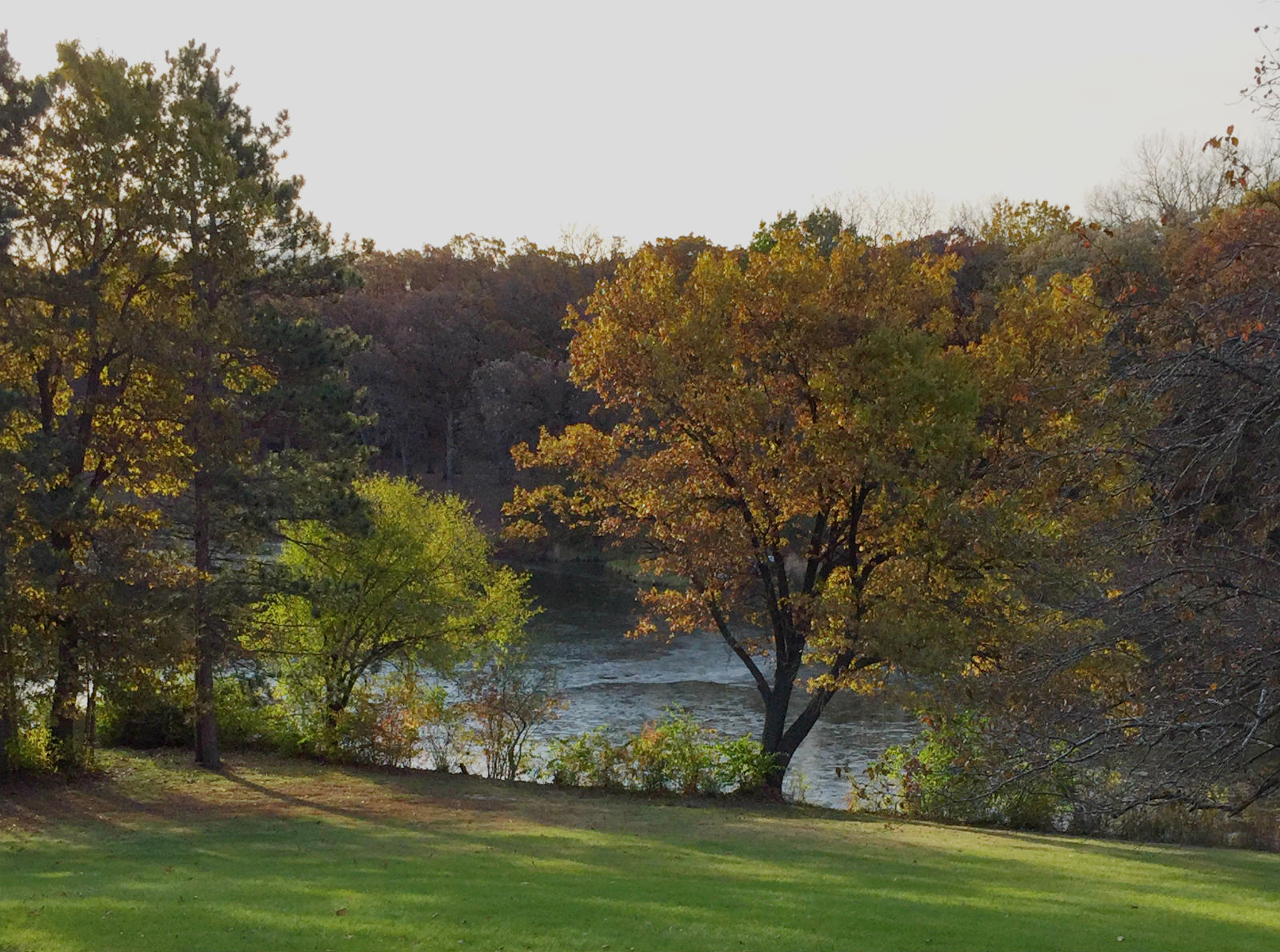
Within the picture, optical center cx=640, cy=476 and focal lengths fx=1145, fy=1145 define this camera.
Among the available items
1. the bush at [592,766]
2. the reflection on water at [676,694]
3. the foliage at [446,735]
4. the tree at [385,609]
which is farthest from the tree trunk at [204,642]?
the reflection on water at [676,694]

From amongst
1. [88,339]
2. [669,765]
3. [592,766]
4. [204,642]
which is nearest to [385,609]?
[204,642]

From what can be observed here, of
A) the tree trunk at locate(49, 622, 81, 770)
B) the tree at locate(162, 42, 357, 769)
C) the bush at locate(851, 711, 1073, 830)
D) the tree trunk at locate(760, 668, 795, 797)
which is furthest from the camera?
the tree trunk at locate(760, 668, 795, 797)

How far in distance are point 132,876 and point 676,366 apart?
12.4 m

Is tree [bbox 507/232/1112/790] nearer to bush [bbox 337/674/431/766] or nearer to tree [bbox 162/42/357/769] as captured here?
tree [bbox 162/42/357/769]

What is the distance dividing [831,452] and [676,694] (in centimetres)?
1693

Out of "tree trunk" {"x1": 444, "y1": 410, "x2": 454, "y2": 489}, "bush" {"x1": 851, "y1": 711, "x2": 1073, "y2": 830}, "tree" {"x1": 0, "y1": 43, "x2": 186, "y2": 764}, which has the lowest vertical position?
"bush" {"x1": 851, "y1": 711, "x2": 1073, "y2": 830}

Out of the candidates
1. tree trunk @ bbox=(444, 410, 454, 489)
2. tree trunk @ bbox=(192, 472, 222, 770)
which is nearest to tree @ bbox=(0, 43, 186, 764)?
tree trunk @ bbox=(192, 472, 222, 770)

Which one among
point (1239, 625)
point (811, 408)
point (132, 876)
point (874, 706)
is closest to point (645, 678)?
point (874, 706)

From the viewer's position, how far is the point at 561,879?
12547 mm

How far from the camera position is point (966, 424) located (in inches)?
773

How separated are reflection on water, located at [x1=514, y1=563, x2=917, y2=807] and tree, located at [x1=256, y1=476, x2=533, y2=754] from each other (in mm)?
3776

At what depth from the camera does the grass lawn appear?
31.6 feet

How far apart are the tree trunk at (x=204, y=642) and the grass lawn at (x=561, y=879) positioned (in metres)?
2.16

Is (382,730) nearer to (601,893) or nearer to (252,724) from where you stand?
(252,724)
